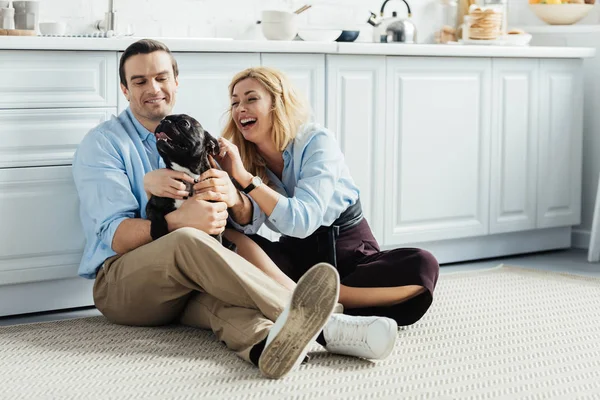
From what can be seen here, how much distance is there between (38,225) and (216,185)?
2.36ft

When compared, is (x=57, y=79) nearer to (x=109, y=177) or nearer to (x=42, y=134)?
(x=42, y=134)

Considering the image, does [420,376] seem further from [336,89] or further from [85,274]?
[336,89]

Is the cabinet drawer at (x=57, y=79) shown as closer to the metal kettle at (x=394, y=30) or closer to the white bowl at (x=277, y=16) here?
the white bowl at (x=277, y=16)

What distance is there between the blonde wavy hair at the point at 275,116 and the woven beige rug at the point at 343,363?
0.56 metres

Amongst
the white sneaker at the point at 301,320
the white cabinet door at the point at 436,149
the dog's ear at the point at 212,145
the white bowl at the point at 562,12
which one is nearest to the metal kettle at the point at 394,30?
the white cabinet door at the point at 436,149

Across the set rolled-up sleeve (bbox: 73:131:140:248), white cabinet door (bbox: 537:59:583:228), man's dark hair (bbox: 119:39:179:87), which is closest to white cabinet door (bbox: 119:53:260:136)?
man's dark hair (bbox: 119:39:179:87)

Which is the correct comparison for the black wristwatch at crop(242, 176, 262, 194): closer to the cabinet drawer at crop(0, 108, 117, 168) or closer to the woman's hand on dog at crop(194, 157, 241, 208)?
the woman's hand on dog at crop(194, 157, 241, 208)

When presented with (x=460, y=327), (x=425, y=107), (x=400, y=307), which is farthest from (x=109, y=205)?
(x=425, y=107)

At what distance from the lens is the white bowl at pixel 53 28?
3.51 metres

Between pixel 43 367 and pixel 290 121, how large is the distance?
1.04 meters

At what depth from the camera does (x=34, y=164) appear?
302 centimetres

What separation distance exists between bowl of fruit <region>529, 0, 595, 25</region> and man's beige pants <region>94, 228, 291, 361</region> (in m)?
2.74

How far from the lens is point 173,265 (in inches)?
101

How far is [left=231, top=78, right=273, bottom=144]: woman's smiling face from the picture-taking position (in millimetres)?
2881
